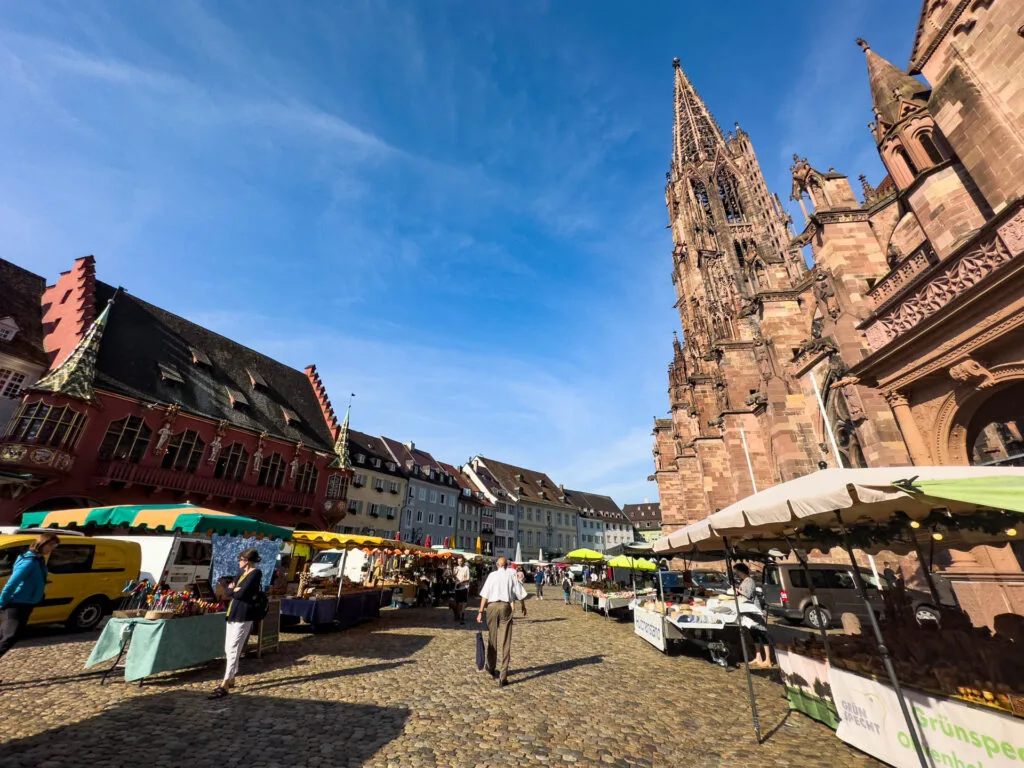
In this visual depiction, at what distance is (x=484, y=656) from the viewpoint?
7.50m

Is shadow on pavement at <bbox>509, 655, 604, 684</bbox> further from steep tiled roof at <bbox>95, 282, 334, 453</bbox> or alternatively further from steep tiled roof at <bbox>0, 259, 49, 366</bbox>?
steep tiled roof at <bbox>0, 259, 49, 366</bbox>

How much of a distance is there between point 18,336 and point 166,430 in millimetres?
7070

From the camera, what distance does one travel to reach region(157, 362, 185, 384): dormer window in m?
23.7

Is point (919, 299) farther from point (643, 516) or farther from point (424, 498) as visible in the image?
point (643, 516)

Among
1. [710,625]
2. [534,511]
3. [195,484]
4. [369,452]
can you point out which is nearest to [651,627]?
[710,625]

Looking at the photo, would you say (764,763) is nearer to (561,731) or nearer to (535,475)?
(561,731)

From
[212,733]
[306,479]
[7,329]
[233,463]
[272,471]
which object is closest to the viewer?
[212,733]

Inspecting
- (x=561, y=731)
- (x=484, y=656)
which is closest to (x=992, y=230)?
(x=561, y=731)

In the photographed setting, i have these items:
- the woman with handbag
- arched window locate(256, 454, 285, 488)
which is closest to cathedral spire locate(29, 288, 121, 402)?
arched window locate(256, 454, 285, 488)

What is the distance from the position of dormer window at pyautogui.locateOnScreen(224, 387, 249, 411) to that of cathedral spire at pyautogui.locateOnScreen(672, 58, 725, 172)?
170 feet

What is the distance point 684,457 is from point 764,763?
29.1m

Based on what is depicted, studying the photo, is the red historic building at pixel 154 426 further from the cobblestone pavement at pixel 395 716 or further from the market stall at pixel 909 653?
the market stall at pixel 909 653

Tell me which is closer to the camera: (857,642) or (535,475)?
(857,642)

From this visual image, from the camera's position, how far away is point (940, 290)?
23.7 feet
